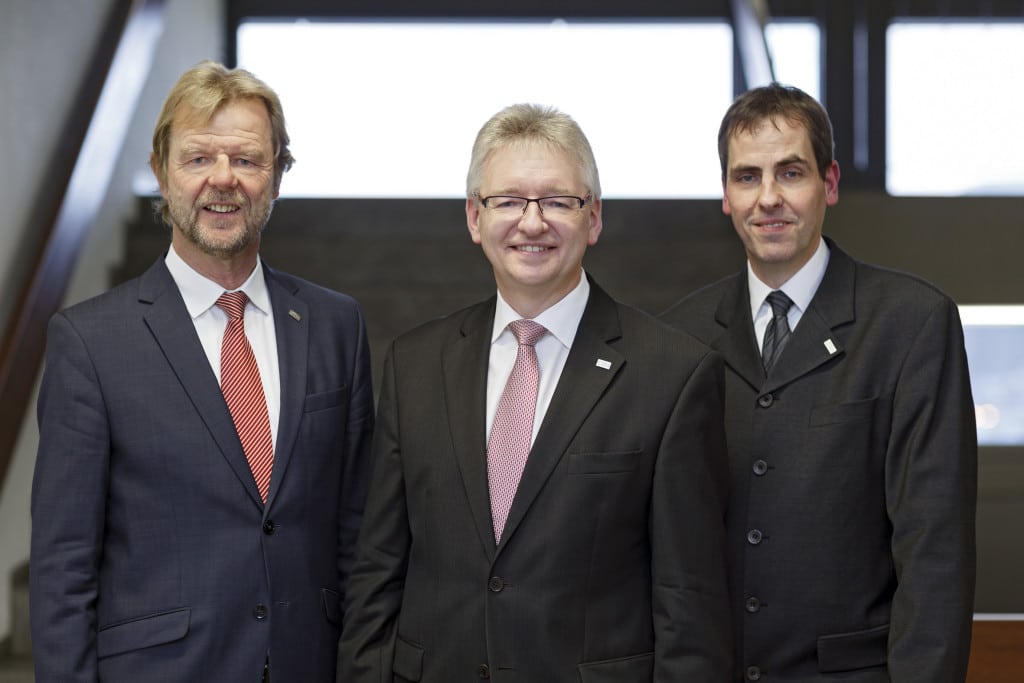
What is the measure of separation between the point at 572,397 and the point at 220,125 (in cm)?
85

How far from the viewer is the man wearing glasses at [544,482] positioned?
182cm

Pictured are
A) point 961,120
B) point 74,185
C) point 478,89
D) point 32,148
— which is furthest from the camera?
point 478,89

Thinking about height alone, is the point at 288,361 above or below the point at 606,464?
above

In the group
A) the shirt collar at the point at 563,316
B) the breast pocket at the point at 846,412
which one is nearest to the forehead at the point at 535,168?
the shirt collar at the point at 563,316

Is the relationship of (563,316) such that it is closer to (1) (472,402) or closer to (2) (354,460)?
(1) (472,402)

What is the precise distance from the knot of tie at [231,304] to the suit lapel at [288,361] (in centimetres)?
7

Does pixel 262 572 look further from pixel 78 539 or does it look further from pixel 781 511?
pixel 781 511

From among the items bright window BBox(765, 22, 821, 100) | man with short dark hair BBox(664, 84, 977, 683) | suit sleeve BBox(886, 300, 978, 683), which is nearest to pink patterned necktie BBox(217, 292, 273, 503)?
man with short dark hair BBox(664, 84, 977, 683)

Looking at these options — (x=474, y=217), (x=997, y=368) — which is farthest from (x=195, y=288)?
(x=997, y=368)

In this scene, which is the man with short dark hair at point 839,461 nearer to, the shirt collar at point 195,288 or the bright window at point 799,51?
the shirt collar at point 195,288

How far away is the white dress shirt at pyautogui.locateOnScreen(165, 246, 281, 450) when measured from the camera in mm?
2115

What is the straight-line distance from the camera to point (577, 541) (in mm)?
1823

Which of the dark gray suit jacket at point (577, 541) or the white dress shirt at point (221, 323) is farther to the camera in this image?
the white dress shirt at point (221, 323)

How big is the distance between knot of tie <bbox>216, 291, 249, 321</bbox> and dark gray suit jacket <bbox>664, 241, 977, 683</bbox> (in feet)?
3.21
